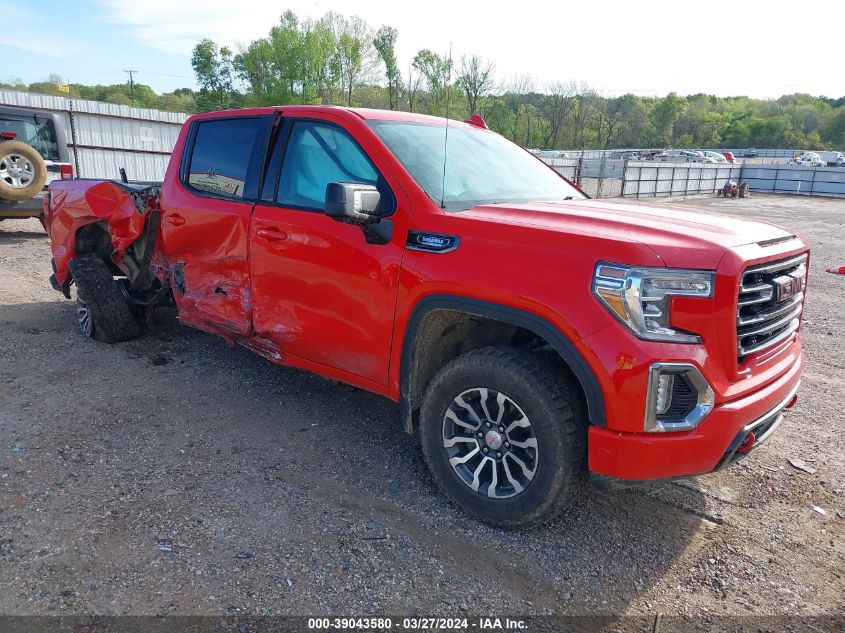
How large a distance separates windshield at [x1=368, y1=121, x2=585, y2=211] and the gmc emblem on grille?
139 centimetres

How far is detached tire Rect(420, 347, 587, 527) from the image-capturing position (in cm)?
278

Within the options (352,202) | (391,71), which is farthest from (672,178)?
(352,202)

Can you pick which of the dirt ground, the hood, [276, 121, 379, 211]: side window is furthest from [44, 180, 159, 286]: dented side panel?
the hood

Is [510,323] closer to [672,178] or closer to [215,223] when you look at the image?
[215,223]

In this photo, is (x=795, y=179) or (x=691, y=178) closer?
(x=691, y=178)

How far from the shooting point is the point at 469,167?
3.80 metres

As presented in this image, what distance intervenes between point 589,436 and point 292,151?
256cm

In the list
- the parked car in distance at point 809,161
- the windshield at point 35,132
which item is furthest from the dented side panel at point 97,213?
the parked car in distance at point 809,161

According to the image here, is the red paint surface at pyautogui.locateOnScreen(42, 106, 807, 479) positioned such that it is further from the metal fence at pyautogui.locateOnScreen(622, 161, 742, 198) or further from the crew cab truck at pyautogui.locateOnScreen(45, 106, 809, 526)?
the metal fence at pyautogui.locateOnScreen(622, 161, 742, 198)

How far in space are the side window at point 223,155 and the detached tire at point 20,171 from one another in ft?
21.8

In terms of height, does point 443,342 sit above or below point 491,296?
below

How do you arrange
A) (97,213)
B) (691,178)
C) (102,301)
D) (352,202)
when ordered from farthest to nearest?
(691,178), (102,301), (97,213), (352,202)

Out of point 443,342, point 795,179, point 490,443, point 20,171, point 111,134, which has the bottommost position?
point 795,179

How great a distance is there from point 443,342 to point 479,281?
0.59 m
